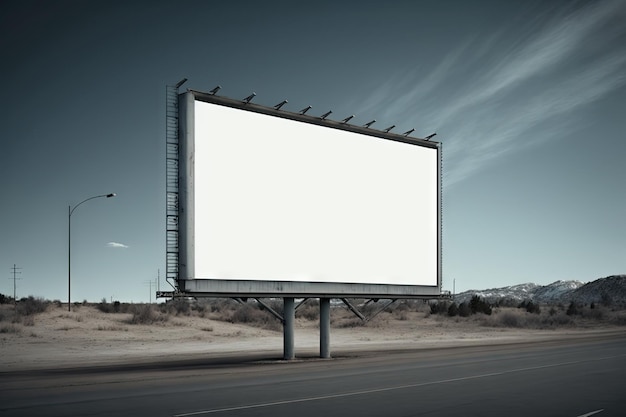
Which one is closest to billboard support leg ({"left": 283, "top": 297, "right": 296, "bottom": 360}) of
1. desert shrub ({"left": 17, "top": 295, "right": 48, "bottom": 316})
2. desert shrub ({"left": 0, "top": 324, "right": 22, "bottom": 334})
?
desert shrub ({"left": 0, "top": 324, "right": 22, "bottom": 334})

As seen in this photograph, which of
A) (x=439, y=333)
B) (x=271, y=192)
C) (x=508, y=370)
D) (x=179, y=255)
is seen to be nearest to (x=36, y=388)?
(x=179, y=255)

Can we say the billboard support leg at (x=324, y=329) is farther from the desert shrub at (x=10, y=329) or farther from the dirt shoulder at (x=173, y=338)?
the desert shrub at (x=10, y=329)

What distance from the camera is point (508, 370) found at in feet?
72.8

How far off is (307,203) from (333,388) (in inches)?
436

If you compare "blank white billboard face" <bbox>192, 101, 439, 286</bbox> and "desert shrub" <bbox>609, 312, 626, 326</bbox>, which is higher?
"blank white billboard face" <bbox>192, 101, 439, 286</bbox>

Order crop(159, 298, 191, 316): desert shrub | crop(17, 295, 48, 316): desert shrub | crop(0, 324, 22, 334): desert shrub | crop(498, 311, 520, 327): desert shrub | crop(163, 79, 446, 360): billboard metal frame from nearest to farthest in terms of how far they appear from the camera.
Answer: crop(163, 79, 446, 360): billboard metal frame
crop(0, 324, 22, 334): desert shrub
crop(17, 295, 48, 316): desert shrub
crop(159, 298, 191, 316): desert shrub
crop(498, 311, 520, 327): desert shrub

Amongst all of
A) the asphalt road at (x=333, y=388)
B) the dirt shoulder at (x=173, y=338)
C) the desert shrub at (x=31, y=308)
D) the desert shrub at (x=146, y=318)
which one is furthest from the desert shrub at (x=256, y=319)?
the asphalt road at (x=333, y=388)

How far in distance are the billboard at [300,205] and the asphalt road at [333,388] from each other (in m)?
3.19

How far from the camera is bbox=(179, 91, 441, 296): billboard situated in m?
24.7

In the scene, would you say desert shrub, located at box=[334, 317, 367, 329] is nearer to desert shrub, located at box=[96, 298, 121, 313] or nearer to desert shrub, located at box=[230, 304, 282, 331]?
desert shrub, located at box=[230, 304, 282, 331]

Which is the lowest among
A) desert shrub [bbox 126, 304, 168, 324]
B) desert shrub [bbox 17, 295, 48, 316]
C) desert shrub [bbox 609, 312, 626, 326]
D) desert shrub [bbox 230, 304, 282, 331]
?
desert shrub [bbox 609, 312, 626, 326]

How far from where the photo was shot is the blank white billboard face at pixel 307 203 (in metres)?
25.0

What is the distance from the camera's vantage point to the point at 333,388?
17.5 metres

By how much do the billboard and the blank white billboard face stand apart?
4 cm
